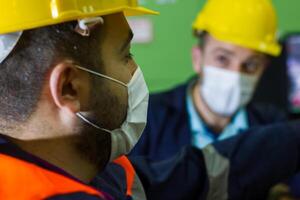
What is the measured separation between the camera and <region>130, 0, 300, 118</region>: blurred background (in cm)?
242

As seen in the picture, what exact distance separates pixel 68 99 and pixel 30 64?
0.07 meters

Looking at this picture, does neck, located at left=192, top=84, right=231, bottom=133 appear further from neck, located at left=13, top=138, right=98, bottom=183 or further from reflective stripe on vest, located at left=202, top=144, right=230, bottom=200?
neck, located at left=13, top=138, right=98, bottom=183

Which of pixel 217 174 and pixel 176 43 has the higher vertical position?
pixel 217 174

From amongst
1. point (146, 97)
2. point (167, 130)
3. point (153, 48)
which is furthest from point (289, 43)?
point (146, 97)

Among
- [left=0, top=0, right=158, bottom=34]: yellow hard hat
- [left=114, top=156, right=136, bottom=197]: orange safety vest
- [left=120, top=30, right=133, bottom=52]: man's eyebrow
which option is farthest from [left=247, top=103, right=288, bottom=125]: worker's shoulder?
[left=0, top=0, right=158, bottom=34]: yellow hard hat

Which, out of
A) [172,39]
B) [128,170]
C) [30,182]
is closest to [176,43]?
[172,39]

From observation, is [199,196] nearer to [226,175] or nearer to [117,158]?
[226,175]

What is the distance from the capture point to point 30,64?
75 cm

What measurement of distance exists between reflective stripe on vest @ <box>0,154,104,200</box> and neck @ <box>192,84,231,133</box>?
3.72ft

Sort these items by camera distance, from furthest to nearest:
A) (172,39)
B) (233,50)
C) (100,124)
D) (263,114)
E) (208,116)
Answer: (172,39)
(263,114)
(208,116)
(233,50)
(100,124)

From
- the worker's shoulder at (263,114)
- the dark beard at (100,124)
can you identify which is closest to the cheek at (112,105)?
the dark beard at (100,124)

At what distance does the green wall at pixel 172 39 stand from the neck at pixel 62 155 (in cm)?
167

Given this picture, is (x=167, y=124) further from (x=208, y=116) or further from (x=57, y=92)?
(x=57, y=92)

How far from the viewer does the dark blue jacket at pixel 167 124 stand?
5.78 ft
